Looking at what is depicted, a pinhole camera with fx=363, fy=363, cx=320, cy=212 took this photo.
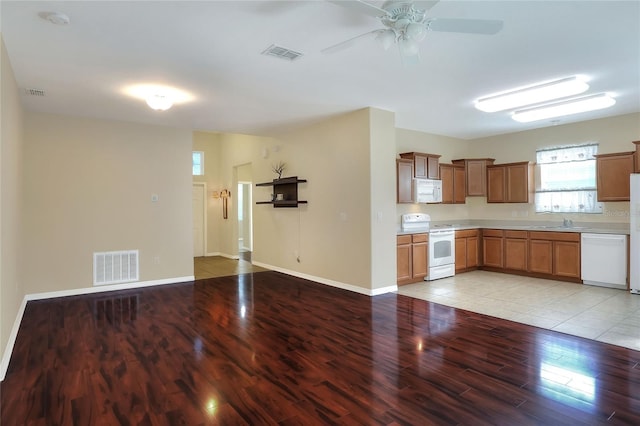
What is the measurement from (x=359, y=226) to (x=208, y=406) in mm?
3408

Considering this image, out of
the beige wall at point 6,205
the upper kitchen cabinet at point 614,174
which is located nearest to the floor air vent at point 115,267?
the beige wall at point 6,205

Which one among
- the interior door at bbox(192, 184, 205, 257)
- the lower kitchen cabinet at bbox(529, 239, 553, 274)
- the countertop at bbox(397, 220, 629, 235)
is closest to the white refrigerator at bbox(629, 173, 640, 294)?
the countertop at bbox(397, 220, 629, 235)

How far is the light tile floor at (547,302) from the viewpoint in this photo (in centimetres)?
366

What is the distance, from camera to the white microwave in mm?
6406

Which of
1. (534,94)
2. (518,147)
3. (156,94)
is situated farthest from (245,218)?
(534,94)

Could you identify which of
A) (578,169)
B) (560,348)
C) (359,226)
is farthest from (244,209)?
(560,348)

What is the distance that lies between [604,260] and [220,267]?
265 inches

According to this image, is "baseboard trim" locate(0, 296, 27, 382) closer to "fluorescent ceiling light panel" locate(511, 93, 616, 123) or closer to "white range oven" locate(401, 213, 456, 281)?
"white range oven" locate(401, 213, 456, 281)

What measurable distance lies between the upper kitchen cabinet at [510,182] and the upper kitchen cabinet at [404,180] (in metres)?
2.04

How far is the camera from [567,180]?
6.38 m

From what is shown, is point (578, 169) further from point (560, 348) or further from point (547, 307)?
point (560, 348)

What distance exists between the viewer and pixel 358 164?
17.4 ft

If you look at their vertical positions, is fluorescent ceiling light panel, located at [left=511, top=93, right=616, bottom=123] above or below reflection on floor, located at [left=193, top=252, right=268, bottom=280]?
above

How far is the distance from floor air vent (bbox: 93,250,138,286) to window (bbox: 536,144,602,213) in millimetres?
7162
